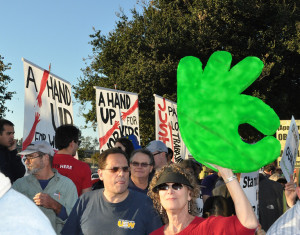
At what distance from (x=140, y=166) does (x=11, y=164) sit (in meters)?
1.46

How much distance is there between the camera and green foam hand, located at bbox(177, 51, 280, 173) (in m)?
2.37

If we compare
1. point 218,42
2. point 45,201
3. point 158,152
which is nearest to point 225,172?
point 45,201

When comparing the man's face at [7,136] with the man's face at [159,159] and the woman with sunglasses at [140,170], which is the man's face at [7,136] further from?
the man's face at [159,159]

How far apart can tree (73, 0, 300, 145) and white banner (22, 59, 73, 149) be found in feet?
45.3

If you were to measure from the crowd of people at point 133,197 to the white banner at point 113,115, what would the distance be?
3.32m

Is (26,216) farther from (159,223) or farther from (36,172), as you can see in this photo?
(36,172)

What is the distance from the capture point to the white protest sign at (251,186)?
4.29 meters

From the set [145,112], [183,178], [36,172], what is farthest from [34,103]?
[145,112]

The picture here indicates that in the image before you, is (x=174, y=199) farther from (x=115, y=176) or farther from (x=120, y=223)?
(x=115, y=176)

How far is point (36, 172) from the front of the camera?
13.4 ft

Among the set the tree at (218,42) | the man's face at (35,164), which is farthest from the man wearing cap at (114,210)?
the tree at (218,42)

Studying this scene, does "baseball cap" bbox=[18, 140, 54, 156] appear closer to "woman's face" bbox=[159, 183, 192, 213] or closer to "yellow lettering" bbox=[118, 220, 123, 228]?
"yellow lettering" bbox=[118, 220, 123, 228]

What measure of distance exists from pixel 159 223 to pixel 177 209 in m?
0.57

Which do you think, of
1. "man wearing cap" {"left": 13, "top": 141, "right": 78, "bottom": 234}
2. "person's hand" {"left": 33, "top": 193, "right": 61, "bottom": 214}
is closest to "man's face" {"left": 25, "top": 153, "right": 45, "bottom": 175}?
"man wearing cap" {"left": 13, "top": 141, "right": 78, "bottom": 234}
